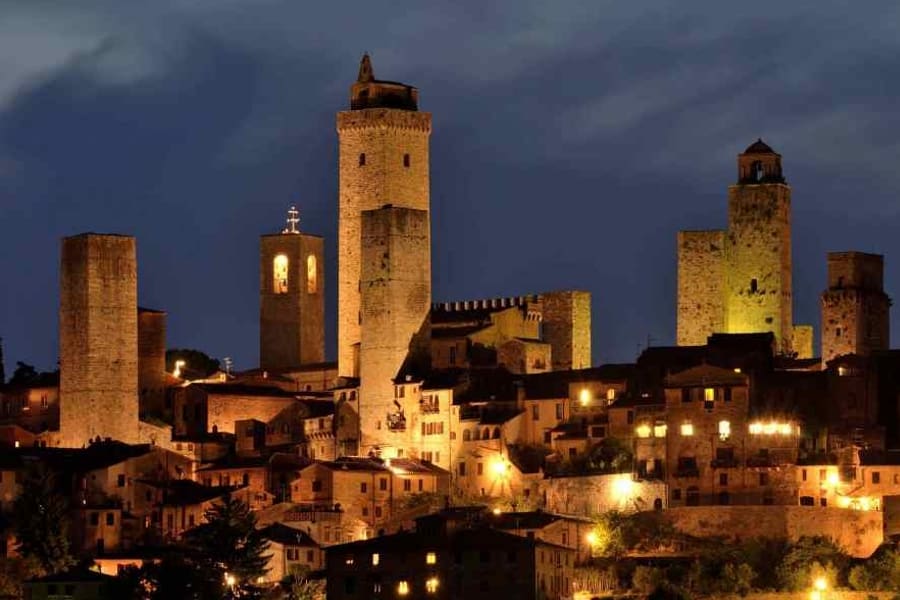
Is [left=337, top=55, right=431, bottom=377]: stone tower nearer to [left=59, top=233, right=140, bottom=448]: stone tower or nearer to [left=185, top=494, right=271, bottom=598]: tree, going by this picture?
[left=59, top=233, right=140, bottom=448]: stone tower

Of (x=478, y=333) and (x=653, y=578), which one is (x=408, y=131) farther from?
(x=653, y=578)

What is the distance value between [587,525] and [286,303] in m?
26.0

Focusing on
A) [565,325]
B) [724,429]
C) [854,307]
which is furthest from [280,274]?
[724,429]

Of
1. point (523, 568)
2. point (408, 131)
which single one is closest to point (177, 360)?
point (408, 131)

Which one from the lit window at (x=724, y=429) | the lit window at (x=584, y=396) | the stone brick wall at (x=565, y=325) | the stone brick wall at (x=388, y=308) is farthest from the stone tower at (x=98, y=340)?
the lit window at (x=724, y=429)

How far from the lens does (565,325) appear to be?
10981 centimetres

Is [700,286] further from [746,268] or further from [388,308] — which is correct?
[388,308]

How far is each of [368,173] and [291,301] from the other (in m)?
9.66

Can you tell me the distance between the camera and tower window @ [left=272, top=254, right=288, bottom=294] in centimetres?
11675

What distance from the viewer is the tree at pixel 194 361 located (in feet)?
395

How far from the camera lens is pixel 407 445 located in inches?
4026

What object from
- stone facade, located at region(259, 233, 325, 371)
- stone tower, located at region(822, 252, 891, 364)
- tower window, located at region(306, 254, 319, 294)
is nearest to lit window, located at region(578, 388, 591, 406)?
stone tower, located at region(822, 252, 891, 364)

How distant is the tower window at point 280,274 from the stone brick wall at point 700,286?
15568mm

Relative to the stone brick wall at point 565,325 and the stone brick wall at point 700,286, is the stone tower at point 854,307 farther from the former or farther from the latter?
the stone brick wall at point 565,325
